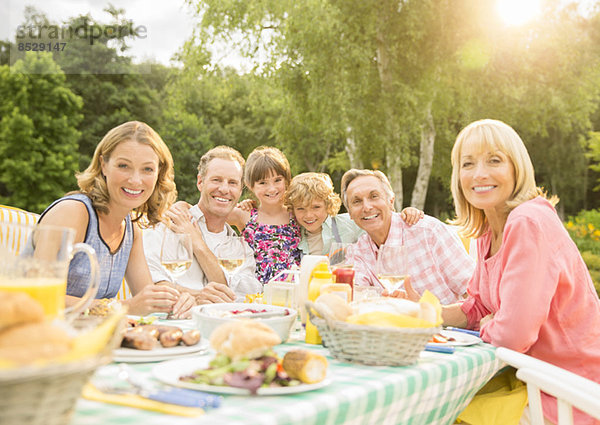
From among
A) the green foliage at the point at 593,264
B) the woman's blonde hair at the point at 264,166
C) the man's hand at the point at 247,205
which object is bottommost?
the green foliage at the point at 593,264

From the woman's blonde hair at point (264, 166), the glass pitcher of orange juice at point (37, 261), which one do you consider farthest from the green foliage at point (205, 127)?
the glass pitcher of orange juice at point (37, 261)

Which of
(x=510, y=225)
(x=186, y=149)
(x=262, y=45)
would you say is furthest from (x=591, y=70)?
(x=186, y=149)

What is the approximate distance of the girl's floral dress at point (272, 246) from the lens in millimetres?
4352

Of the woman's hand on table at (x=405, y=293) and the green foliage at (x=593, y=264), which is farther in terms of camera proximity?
the green foliage at (x=593, y=264)

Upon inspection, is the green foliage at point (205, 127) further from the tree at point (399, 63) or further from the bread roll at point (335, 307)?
the bread roll at point (335, 307)

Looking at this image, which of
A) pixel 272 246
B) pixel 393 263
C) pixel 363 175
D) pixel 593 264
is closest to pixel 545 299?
pixel 393 263

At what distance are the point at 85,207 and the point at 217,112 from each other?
32.6 meters

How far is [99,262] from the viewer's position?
3127 mm

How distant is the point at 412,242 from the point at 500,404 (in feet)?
6.51

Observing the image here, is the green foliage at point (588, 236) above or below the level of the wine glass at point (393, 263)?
below

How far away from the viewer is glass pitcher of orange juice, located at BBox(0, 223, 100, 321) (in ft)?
3.83

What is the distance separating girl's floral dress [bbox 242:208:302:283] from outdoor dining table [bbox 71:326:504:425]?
2294 millimetres

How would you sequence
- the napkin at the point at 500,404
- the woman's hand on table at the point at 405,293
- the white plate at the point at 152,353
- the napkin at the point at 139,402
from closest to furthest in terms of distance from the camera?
the napkin at the point at 139,402 < the white plate at the point at 152,353 < the napkin at the point at 500,404 < the woman's hand on table at the point at 405,293

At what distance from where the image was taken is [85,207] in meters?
3.04
